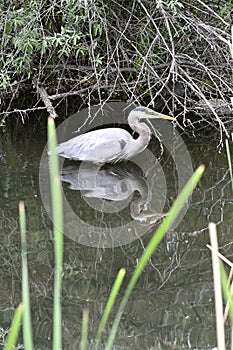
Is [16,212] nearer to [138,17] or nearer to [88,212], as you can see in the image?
Answer: [88,212]

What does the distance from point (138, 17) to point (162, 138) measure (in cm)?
88

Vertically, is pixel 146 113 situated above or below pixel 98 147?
above

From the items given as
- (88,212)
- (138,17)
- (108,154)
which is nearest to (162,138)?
(108,154)

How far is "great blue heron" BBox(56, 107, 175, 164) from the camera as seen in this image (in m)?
4.45

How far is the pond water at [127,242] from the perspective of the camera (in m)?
2.62

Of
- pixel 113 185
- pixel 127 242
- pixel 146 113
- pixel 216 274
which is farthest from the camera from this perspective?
pixel 146 113

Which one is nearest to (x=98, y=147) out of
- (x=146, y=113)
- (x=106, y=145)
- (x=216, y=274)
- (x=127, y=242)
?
(x=106, y=145)

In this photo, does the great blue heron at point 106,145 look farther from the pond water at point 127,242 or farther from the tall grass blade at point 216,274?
the tall grass blade at point 216,274

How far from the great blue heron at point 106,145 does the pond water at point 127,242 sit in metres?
0.08

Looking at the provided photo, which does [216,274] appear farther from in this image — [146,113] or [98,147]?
[146,113]

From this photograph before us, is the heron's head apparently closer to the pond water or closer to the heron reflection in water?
the pond water

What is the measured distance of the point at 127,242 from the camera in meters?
3.38

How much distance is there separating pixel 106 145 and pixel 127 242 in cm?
120

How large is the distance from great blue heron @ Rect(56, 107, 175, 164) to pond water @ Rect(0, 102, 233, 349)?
8 centimetres
